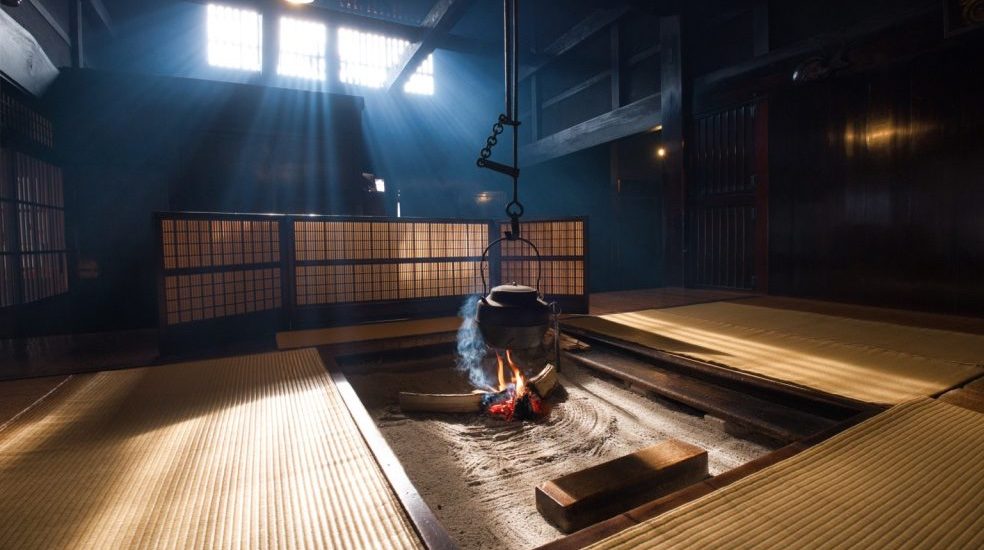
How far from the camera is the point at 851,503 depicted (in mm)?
1240

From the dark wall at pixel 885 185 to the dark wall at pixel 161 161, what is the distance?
6.57 metres

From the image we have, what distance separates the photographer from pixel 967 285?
405cm

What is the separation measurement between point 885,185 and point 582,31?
5.79 m

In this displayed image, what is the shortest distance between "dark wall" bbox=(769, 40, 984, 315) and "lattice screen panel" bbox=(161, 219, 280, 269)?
5840 millimetres

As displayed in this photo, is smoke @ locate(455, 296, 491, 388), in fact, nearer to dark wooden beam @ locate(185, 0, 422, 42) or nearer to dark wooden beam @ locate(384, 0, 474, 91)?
dark wooden beam @ locate(384, 0, 474, 91)

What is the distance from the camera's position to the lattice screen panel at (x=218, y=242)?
11.2 feet

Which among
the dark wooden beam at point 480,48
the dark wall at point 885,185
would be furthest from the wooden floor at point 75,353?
the dark wooden beam at point 480,48

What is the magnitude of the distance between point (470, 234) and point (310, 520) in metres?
3.94

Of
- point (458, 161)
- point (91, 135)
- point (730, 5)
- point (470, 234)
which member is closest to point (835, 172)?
point (730, 5)

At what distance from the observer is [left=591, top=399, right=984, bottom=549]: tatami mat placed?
1.10 m

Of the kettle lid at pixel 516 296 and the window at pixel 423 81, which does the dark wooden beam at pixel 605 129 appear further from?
the kettle lid at pixel 516 296

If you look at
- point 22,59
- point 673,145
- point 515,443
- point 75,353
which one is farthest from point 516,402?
point 22,59

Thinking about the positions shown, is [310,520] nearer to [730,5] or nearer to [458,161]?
[730,5]

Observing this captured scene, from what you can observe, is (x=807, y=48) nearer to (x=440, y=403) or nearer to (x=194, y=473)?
(x=440, y=403)
